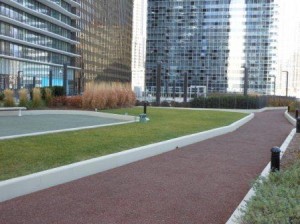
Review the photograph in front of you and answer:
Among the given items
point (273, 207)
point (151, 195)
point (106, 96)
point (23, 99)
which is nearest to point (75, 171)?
point (151, 195)

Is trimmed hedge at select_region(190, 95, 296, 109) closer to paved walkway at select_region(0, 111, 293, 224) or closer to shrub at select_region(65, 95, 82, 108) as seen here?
shrub at select_region(65, 95, 82, 108)

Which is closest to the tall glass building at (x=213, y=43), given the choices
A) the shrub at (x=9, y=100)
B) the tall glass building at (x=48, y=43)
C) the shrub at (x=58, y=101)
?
the tall glass building at (x=48, y=43)

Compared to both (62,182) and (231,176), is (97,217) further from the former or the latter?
(231,176)

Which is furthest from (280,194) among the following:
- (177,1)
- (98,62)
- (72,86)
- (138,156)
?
(177,1)

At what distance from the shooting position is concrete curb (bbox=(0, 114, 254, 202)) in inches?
232

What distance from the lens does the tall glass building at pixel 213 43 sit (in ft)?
384

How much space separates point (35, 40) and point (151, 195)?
198ft

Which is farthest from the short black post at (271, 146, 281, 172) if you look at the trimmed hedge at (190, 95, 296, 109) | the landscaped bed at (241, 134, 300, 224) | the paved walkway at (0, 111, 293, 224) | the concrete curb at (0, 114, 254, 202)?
the trimmed hedge at (190, 95, 296, 109)

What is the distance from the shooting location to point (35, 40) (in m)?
62.0

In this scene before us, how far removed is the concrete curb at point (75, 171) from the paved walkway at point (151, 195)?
15 cm

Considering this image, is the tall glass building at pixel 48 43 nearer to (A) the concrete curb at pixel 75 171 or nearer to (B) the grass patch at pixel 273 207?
(A) the concrete curb at pixel 75 171

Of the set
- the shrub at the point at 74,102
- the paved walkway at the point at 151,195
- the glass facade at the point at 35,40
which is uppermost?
the glass facade at the point at 35,40

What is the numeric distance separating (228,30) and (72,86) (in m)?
61.7

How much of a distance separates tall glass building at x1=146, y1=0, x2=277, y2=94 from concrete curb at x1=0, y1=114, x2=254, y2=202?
347ft
